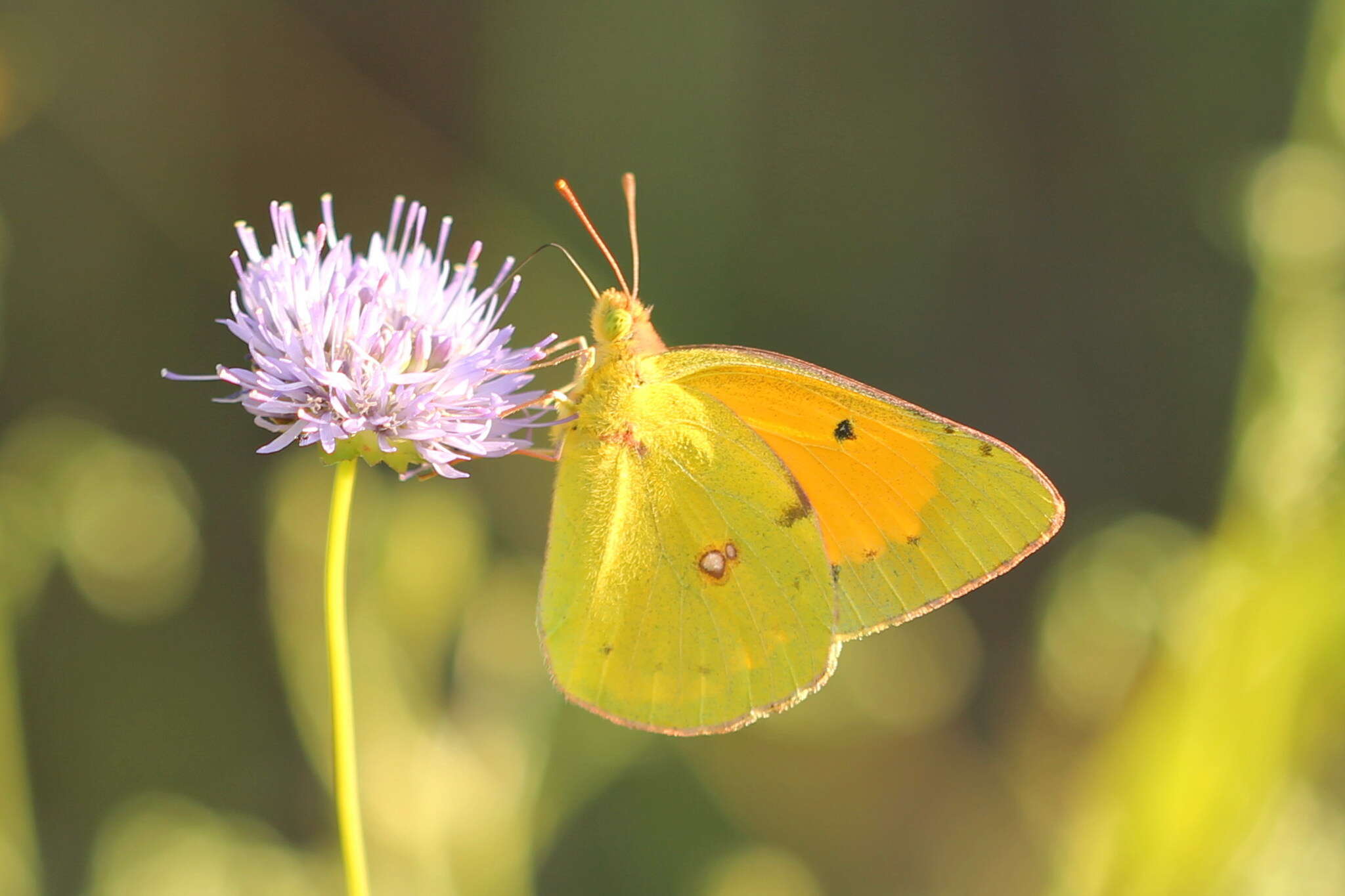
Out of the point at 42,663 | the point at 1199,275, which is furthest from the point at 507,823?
the point at 1199,275

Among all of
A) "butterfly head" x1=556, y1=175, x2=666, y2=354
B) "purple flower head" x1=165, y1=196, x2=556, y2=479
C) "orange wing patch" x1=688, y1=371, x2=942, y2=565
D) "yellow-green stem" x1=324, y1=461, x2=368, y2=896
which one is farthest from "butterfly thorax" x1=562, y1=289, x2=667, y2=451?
"yellow-green stem" x1=324, y1=461, x2=368, y2=896

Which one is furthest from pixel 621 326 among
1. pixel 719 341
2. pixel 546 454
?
pixel 719 341

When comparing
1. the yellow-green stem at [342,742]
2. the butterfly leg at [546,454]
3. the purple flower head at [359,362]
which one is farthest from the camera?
the butterfly leg at [546,454]

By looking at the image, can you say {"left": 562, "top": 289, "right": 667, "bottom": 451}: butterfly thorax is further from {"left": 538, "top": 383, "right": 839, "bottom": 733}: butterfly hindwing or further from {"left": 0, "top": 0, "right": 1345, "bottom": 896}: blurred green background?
{"left": 0, "top": 0, "right": 1345, "bottom": 896}: blurred green background

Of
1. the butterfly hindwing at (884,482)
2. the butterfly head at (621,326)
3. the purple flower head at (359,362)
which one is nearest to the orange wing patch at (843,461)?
the butterfly hindwing at (884,482)

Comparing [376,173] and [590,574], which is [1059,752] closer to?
[590,574]

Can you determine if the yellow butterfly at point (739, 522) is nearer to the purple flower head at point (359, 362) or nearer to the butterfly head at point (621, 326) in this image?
the butterfly head at point (621, 326)
